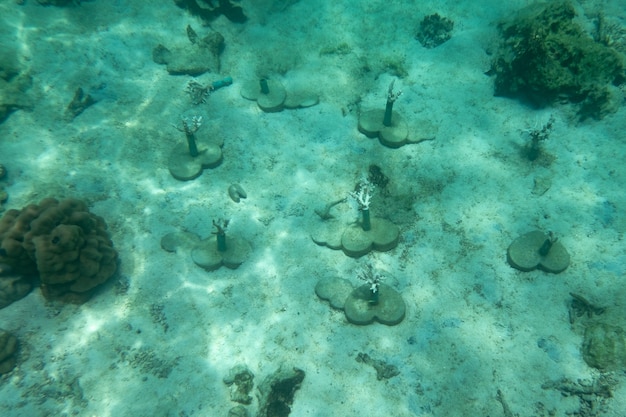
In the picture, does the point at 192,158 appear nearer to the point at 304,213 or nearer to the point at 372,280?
the point at 304,213

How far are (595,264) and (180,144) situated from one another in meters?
7.27

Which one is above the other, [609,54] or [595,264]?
[609,54]

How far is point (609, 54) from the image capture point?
6.59 metres

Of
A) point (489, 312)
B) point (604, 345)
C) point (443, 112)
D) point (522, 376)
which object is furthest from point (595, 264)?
point (443, 112)

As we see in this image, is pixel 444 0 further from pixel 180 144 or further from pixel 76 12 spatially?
pixel 76 12

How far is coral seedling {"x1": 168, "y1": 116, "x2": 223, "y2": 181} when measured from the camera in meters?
6.60

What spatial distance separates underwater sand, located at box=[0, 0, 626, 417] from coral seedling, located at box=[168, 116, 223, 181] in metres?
0.18

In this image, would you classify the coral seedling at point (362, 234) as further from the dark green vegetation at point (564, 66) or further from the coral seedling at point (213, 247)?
the dark green vegetation at point (564, 66)

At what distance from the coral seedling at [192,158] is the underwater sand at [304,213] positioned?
18 centimetres

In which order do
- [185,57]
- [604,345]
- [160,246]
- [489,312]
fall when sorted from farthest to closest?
[185,57], [160,246], [489,312], [604,345]

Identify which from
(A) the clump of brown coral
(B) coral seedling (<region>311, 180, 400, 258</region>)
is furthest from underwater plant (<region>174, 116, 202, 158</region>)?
(B) coral seedling (<region>311, 180, 400, 258</region>)

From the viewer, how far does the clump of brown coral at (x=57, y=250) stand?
4.90 meters

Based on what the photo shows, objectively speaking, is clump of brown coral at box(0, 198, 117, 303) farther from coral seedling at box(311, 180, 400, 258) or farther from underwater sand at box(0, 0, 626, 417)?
coral seedling at box(311, 180, 400, 258)

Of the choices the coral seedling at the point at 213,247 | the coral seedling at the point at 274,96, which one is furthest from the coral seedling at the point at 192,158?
the coral seedling at the point at 274,96
